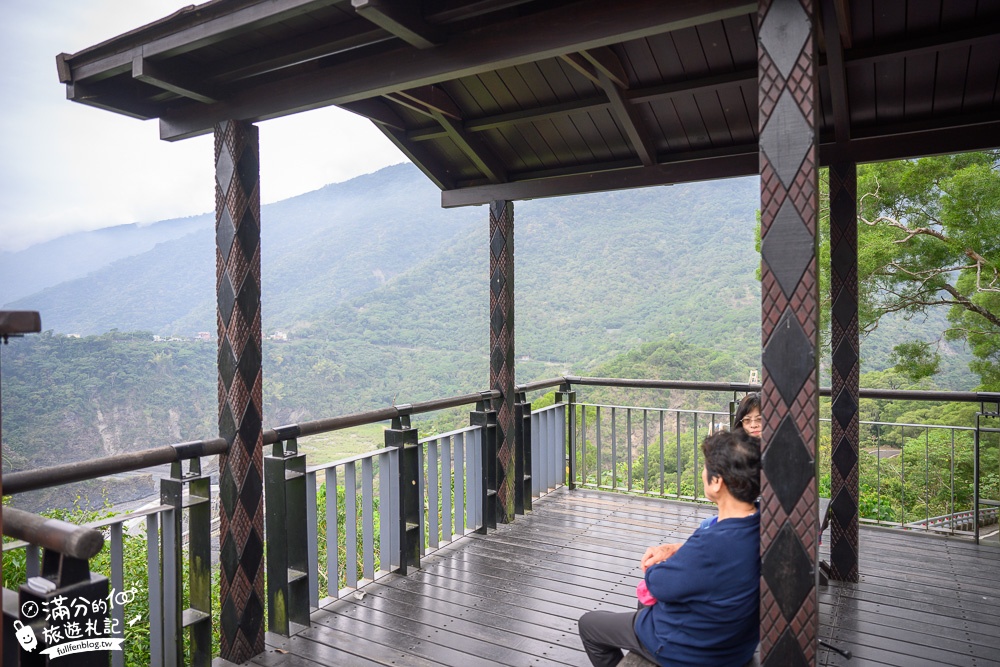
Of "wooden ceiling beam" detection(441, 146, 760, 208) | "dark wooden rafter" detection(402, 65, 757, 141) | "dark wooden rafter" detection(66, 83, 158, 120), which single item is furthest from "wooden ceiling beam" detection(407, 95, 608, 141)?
"dark wooden rafter" detection(66, 83, 158, 120)

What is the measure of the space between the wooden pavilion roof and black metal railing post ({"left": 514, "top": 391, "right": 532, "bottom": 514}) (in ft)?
5.40

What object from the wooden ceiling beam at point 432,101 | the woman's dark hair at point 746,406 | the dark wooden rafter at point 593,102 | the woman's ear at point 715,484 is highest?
the wooden ceiling beam at point 432,101

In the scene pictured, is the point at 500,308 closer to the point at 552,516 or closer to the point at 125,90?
the point at 552,516

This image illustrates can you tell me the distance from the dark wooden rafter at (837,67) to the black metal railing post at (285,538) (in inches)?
123

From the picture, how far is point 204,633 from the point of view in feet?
9.02

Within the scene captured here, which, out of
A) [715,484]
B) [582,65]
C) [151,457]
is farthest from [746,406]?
[151,457]

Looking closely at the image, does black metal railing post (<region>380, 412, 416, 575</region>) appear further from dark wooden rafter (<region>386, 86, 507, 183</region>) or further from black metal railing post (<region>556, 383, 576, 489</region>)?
black metal railing post (<region>556, 383, 576, 489</region>)

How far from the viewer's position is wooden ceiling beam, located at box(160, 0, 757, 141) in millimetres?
2238

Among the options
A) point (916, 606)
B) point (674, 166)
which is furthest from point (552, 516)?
point (674, 166)

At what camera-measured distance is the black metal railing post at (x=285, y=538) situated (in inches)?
124

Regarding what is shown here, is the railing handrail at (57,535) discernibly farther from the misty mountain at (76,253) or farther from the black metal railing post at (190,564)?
the misty mountain at (76,253)

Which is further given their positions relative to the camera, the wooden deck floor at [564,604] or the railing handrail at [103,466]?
the wooden deck floor at [564,604]

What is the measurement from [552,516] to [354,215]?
3142cm

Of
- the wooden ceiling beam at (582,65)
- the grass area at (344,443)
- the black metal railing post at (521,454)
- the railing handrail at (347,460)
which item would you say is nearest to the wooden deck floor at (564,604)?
the black metal railing post at (521,454)
